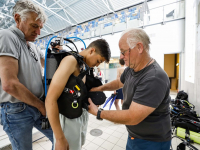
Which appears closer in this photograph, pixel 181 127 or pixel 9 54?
pixel 9 54

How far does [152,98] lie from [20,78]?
1.20 m

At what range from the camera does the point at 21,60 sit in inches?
37.2

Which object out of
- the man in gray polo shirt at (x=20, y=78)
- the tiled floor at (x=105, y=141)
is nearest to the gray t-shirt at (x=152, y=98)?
the man in gray polo shirt at (x=20, y=78)

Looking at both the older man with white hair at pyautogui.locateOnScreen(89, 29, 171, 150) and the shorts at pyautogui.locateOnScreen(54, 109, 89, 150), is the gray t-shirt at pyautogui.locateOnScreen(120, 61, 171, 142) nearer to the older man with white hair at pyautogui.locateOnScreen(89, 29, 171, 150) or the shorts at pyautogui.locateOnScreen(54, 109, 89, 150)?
the older man with white hair at pyautogui.locateOnScreen(89, 29, 171, 150)

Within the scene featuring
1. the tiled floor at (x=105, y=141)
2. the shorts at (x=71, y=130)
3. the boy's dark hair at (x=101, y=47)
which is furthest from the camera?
the tiled floor at (x=105, y=141)

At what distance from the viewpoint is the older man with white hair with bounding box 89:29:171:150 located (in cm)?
83

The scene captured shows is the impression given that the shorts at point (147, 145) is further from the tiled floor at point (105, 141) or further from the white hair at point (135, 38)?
the tiled floor at point (105, 141)

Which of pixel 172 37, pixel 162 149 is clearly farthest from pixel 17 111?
pixel 172 37

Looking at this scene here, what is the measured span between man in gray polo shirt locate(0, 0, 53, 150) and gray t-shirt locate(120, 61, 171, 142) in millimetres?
955

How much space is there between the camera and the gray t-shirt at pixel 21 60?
33.4 inches

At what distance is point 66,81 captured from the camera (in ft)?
2.75

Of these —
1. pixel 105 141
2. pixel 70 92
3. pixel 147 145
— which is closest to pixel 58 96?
pixel 70 92

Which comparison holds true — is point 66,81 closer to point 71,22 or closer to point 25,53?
point 25,53

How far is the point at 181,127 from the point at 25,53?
3.56 m
